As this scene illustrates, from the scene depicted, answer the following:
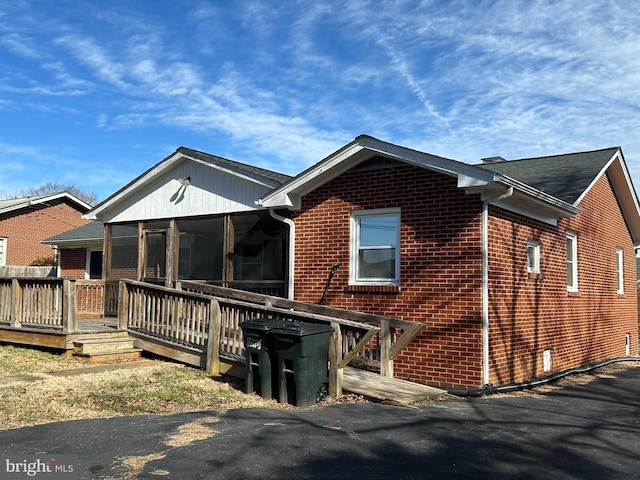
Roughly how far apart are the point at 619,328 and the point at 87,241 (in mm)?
17433

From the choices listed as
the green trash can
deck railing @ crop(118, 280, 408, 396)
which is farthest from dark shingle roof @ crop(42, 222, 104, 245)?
the green trash can

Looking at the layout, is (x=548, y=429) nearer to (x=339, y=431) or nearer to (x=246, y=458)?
(x=339, y=431)

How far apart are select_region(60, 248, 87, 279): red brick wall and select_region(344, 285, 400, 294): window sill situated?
15554mm

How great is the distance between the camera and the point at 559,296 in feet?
39.9

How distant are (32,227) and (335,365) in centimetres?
2540

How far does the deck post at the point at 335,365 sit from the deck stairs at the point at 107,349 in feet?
14.3

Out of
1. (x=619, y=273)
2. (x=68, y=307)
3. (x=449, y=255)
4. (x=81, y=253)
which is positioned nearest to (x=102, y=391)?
(x=68, y=307)

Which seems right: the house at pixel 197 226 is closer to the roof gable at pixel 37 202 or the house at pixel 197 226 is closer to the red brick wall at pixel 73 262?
the red brick wall at pixel 73 262

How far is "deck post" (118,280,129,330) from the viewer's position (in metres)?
11.7

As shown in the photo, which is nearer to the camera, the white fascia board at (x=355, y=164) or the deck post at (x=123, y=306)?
the white fascia board at (x=355, y=164)

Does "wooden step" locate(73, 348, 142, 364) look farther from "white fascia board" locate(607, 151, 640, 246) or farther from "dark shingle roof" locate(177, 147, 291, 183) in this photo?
"white fascia board" locate(607, 151, 640, 246)

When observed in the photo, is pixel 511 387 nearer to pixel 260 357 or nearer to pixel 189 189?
pixel 260 357

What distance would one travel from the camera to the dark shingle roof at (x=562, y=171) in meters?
12.4

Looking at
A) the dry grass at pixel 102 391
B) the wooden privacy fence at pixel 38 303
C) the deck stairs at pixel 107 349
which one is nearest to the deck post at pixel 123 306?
the deck stairs at pixel 107 349
